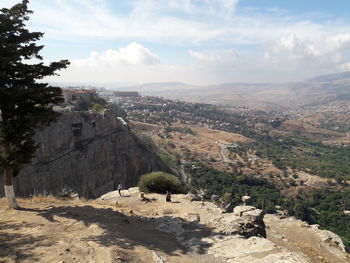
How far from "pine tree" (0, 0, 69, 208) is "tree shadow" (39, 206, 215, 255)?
272 cm

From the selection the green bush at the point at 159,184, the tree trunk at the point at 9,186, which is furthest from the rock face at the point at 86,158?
the tree trunk at the point at 9,186

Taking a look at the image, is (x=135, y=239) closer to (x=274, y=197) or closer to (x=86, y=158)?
(x=86, y=158)

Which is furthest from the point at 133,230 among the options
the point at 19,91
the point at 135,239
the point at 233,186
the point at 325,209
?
the point at 325,209

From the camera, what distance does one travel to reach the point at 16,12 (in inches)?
428

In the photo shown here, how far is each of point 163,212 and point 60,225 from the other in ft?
23.9

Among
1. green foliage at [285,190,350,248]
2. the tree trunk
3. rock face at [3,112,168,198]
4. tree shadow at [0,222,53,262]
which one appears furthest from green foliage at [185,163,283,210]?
tree shadow at [0,222,53,262]

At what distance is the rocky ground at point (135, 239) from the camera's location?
827 cm

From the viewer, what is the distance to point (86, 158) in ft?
139

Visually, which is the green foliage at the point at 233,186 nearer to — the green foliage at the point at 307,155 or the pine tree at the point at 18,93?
the green foliage at the point at 307,155

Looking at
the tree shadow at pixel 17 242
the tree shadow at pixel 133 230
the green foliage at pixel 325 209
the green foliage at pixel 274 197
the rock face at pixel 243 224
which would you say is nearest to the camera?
the tree shadow at pixel 17 242

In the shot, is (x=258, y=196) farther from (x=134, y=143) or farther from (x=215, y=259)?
(x=215, y=259)

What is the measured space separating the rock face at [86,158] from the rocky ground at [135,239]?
22.3 meters

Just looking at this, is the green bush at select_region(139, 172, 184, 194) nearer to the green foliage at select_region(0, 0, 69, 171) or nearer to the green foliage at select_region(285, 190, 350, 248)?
the green foliage at select_region(0, 0, 69, 171)

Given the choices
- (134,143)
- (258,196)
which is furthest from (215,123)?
(134,143)
